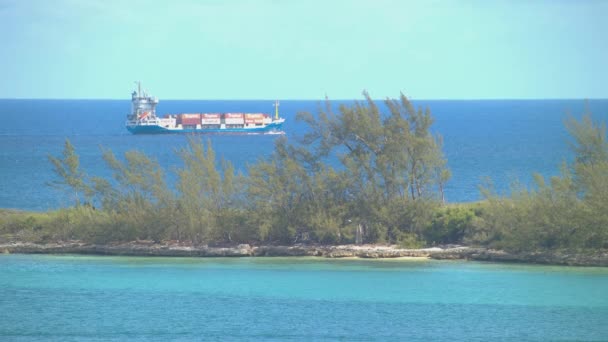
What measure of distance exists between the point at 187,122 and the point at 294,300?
92.7 meters

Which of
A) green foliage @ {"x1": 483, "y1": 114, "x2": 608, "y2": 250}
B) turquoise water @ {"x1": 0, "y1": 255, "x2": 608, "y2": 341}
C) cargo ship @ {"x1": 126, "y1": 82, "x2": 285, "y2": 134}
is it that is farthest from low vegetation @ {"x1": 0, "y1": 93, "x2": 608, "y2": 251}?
cargo ship @ {"x1": 126, "y1": 82, "x2": 285, "y2": 134}

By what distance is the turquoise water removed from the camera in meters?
23.0

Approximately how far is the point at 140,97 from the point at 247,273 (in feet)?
291

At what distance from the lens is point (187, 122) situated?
11712 cm

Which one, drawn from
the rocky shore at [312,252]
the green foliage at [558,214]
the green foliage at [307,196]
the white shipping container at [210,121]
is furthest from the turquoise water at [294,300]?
the white shipping container at [210,121]

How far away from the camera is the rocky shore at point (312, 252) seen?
30203 mm

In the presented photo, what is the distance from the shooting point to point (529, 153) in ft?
270

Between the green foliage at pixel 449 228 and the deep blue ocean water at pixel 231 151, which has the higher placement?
the deep blue ocean water at pixel 231 151

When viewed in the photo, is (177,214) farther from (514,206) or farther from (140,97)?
(140,97)

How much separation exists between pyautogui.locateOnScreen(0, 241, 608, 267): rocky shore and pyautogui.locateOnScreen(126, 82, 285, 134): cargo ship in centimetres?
7864

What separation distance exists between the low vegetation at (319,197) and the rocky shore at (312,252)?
23.2 inches

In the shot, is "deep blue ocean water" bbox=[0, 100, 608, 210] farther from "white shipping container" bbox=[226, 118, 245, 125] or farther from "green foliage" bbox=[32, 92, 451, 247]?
"white shipping container" bbox=[226, 118, 245, 125]

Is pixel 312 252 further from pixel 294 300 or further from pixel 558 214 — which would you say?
pixel 558 214

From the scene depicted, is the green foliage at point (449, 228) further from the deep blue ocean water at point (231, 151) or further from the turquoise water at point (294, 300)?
the deep blue ocean water at point (231, 151)
